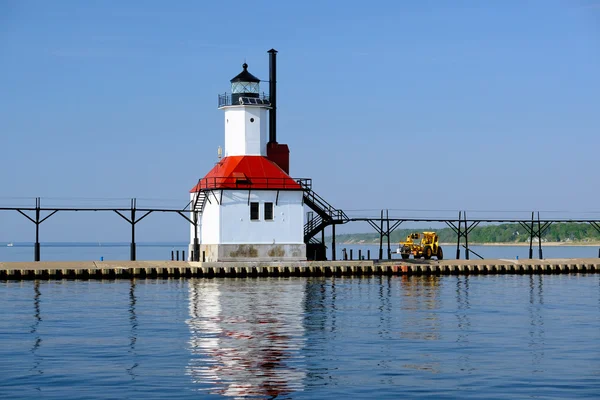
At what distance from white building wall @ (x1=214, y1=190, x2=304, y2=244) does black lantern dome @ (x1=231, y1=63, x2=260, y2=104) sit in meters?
7.17

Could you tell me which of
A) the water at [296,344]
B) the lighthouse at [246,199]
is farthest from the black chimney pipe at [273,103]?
the water at [296,344]

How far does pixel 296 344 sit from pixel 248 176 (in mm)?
35119

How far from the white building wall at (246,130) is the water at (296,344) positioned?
1625cm

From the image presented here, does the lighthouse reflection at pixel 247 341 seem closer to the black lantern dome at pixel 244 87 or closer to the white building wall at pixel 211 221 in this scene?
the white building wall at pixel 211 221

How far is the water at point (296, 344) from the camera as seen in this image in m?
24.3

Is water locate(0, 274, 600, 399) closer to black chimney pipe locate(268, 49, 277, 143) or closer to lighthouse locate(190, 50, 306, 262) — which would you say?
lighthouse locate(190, 50, 306, 262)

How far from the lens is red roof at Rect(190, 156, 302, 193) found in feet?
215

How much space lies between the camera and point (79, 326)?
3600 centimetres

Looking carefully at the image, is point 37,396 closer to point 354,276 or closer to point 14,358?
point 14,358

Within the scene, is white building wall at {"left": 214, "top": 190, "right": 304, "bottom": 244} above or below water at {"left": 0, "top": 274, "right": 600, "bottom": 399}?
above

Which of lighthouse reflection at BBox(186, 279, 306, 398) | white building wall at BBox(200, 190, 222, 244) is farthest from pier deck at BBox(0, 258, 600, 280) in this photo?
lighthouse reflection at BBox(186, 279, 306, 398)

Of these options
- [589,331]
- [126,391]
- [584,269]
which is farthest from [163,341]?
[584,269]

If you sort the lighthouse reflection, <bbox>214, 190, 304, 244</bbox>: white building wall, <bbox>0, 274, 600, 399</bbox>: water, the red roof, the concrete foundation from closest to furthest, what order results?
<bbox>0, 274, 600, 399</bbox>: water → the lighthouse reflection → the concrete foundation → <bbox>214, 190, 304, 244</bbox>: white building wall → the red roof

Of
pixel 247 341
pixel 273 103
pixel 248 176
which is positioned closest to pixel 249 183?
pixel 248 176
